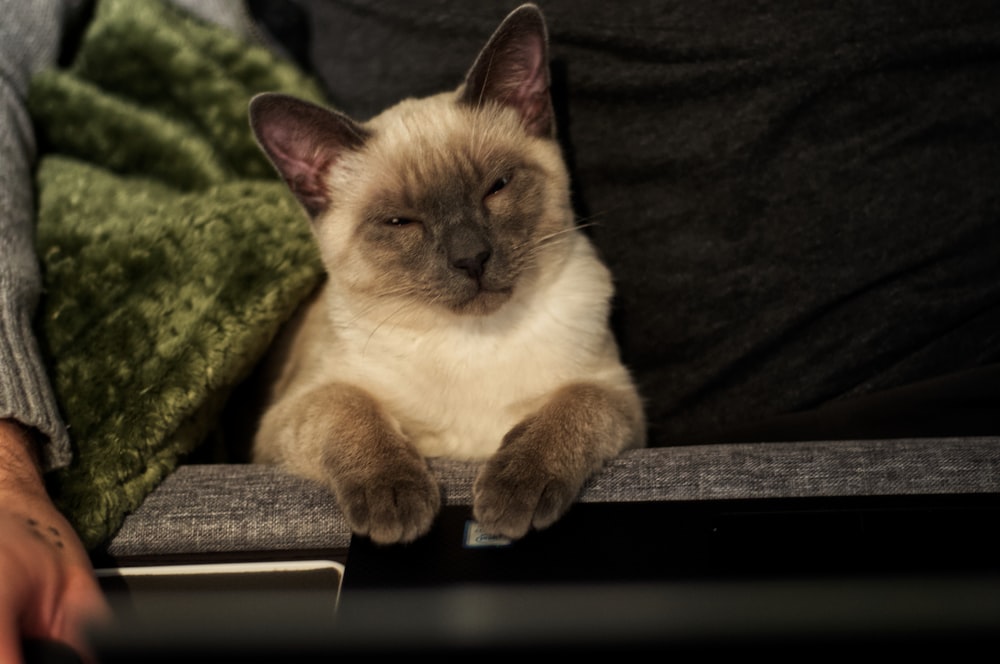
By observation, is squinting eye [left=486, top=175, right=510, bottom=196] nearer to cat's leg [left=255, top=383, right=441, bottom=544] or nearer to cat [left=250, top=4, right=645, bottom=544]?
cat [left=250, top=4, right=645, bottom=544]

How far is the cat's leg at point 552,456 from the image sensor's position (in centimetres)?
110

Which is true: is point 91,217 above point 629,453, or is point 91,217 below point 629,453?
above

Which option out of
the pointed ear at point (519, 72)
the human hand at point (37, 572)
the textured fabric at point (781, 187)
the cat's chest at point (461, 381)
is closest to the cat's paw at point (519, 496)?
the cat's chest at point (461, 381)

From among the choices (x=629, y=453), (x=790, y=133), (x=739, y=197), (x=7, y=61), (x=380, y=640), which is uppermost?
(x=7, y=61)

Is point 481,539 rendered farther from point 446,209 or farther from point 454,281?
point 446,209

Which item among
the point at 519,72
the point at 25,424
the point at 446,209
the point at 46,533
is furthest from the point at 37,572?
the point at 519,72

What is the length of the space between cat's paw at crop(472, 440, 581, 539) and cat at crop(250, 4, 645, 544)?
0.28ft

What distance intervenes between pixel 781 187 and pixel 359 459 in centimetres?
104

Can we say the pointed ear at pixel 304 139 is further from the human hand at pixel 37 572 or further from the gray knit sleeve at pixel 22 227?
the human hand at pixel 37 572

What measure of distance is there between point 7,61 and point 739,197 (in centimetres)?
159

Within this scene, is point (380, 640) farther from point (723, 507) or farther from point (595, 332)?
point (595, 332)

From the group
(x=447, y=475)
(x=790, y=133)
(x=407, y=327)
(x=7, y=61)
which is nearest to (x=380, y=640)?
(x=447, y=475)

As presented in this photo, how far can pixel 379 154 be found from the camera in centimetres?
153

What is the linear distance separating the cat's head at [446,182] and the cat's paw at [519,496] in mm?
342
